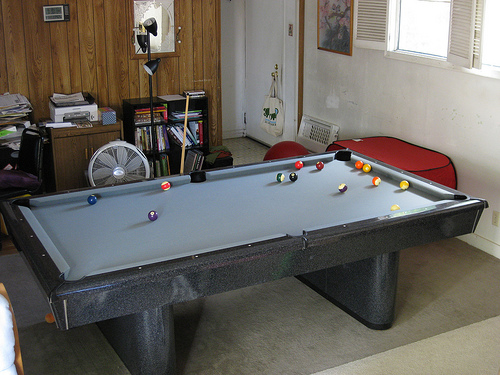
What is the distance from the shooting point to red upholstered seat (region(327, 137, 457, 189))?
418cm

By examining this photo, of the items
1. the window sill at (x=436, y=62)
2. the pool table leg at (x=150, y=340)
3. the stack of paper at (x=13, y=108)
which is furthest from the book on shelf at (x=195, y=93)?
the pool table leg at (x=150, y=340)

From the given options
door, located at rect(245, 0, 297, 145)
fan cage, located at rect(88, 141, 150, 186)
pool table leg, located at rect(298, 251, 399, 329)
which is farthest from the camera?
door, located at rect(245, 0, 297, 145)

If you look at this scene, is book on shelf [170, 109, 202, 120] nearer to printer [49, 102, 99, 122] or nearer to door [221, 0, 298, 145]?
printer [49, 102, 99, 122]

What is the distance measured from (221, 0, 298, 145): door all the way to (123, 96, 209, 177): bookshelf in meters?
1.20

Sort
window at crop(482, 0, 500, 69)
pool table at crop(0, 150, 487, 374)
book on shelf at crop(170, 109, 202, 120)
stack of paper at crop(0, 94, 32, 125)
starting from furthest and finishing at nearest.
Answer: book on shelf at crop(170, 109, 202, 120)
stack of paper at crop(0, 94, 32, 125)
window at crop(482, 0, 500, 69)
pool table at crop(0, 150, 487, 374)

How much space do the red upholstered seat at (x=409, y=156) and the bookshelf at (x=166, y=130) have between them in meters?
1.48

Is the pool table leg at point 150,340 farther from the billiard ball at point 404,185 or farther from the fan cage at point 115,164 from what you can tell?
the fan cage at point 115,164

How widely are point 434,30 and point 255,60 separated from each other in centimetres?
267

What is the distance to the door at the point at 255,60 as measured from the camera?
6.29 m

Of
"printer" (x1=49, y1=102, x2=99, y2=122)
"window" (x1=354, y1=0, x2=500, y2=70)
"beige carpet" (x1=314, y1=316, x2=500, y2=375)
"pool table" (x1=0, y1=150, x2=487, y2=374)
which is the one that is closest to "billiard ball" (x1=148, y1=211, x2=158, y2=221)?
"pool table" (x1=0, y1=150, x2=487, y2=374)

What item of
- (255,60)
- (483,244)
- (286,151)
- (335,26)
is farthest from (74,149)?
(483,244)

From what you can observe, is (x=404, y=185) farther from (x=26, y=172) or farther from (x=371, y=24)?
(x=26, y=172)

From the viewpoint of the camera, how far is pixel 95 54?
17.1 feet

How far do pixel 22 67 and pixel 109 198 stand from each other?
2349 millimetres
